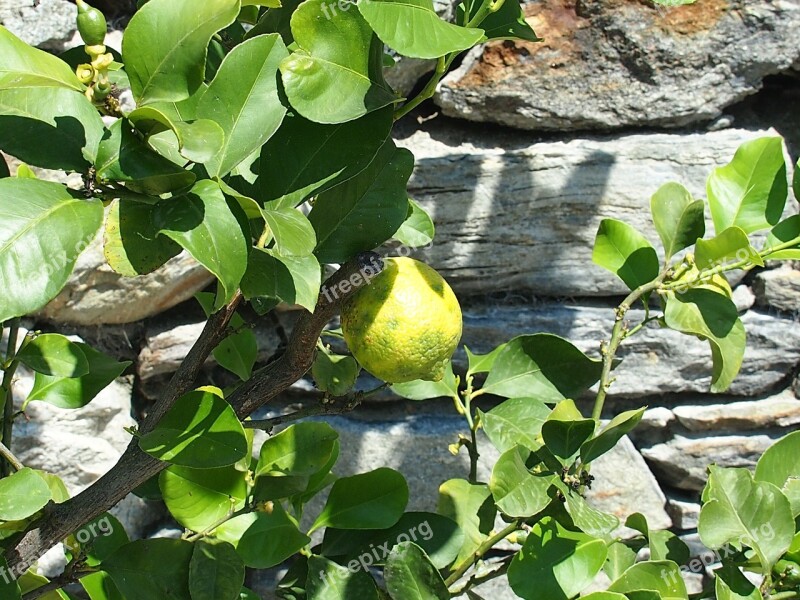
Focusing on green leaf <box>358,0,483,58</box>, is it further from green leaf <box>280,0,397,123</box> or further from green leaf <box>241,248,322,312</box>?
green leaf <box>241,248,322,312</box>

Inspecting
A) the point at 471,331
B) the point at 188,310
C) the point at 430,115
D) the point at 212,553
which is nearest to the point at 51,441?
the point at 188,310

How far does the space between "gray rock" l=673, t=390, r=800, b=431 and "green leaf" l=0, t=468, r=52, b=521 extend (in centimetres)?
133

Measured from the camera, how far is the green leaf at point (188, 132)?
1.66 ft

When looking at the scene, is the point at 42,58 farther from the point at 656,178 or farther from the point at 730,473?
the point at 656,178

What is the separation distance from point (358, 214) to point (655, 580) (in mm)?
647

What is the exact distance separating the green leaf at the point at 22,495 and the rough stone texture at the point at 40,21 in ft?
2.95

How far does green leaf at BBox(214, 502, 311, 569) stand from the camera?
1.00m

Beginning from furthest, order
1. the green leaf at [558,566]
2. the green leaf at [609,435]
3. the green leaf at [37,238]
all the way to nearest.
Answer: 1. the green leaf at [558,566]
2. the green leaf at [609,435]
3. the green leaf at [37,238]

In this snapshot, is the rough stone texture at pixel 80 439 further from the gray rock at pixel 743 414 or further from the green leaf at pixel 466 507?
the gray rock at pixel 743 414

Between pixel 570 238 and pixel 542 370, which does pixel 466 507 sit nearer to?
pixel 542 370

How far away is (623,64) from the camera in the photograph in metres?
1.53

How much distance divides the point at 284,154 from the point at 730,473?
0.73m

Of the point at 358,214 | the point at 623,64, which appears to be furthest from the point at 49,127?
the point at 623,64

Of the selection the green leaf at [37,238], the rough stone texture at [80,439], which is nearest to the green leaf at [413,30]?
the green leaf at [37,238]
